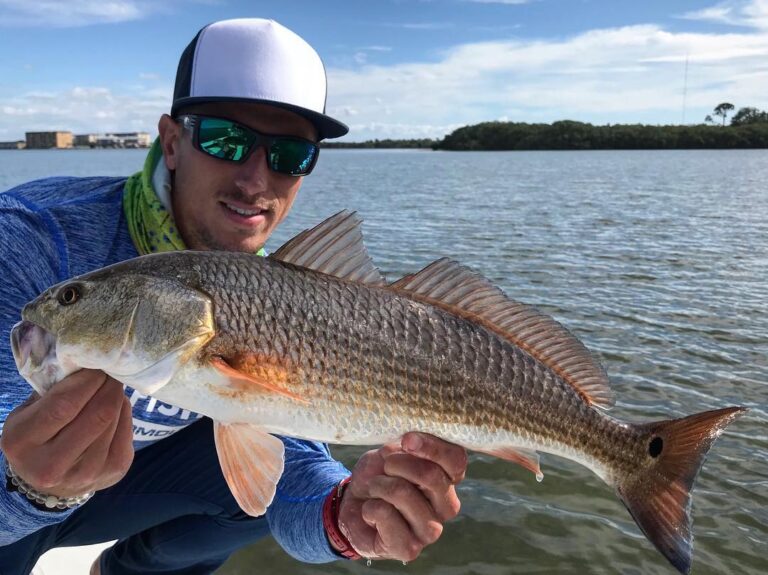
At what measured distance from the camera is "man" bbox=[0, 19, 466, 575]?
2.36m

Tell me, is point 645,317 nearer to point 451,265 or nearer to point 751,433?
point 751,433

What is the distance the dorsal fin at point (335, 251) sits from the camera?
2.43 metres

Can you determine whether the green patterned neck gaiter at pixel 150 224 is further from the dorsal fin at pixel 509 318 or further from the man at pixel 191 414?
the dorsal fin at pixel 509 318

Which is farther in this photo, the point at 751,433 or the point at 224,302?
the point at 751,433

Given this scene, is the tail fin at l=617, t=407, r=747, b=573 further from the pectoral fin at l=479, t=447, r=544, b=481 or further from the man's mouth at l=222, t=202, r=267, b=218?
the man's mouth at l=222, t=202, r=267, b=218

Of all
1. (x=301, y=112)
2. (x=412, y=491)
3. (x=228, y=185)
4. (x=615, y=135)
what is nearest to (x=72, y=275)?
(x=228, y=185)

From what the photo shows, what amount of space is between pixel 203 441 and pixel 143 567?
3.02 ft

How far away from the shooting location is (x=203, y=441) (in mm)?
3764

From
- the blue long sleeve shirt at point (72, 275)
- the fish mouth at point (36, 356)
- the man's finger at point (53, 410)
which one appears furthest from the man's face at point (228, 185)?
the man's finger at point (53, 410)

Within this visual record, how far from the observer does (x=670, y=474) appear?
2.51 meters

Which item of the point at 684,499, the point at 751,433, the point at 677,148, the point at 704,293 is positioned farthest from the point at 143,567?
the point at 677,148

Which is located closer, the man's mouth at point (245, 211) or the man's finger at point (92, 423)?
the man's finger at point (92, 423)

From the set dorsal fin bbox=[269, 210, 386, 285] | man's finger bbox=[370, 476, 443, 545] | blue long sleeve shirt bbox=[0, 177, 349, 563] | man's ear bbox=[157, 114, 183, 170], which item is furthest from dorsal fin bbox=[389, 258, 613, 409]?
man's ear bbox=[157, 114, 183, 170]

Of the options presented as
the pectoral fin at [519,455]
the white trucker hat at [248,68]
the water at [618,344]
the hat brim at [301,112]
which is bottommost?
the water at [618,344]
